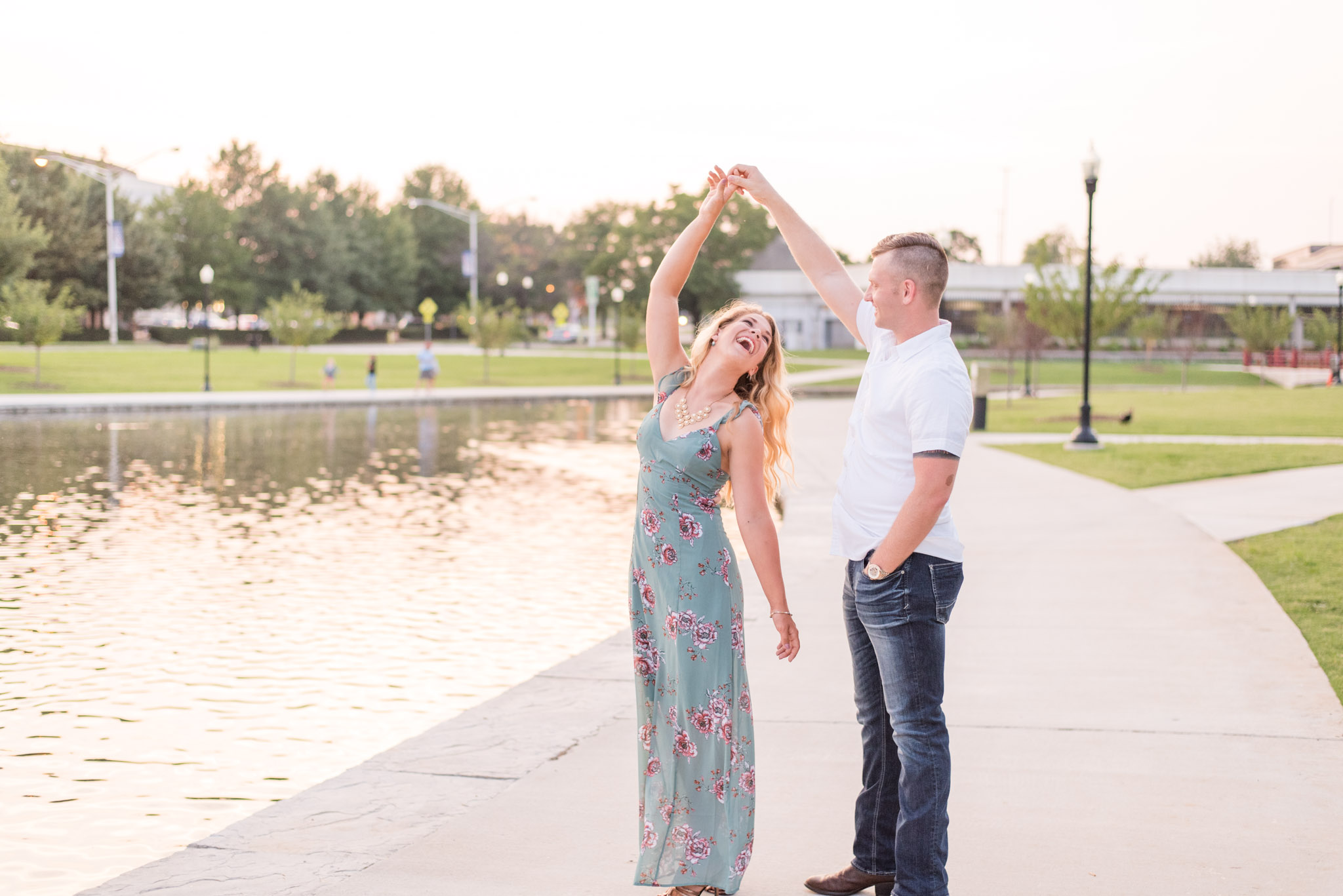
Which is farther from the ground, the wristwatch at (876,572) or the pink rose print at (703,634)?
the wristwatch at (876,572)

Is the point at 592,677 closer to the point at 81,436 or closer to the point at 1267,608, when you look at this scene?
the point at 1267,608

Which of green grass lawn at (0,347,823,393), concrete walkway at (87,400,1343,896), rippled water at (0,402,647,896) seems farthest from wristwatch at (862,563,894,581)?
green grass lawn at (0,347,823,393)

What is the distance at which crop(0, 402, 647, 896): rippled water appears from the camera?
5.38 m

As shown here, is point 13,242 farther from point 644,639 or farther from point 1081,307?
point 644,639

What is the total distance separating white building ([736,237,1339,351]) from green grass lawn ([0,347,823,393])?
69.4ft

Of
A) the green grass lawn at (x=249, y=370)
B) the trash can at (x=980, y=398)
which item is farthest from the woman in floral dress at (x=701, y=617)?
the green grass lawn at (x=249, y=370)

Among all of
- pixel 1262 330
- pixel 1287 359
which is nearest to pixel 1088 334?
pixel 1287 359

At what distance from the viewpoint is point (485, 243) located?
102438mm

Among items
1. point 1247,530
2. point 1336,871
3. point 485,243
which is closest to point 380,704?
point 1336,871

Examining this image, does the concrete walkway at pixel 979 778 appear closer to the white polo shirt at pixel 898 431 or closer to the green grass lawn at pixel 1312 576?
the green grass lawn at pixel 1312 576

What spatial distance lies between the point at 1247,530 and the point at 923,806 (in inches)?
357

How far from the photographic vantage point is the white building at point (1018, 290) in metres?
78.5

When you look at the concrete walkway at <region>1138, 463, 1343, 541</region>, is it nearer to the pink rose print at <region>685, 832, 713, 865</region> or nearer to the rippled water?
the rippled water

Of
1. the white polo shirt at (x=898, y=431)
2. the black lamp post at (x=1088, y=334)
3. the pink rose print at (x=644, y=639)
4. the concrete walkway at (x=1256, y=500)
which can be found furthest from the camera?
the black lamp post at (x=1088, y=334)
